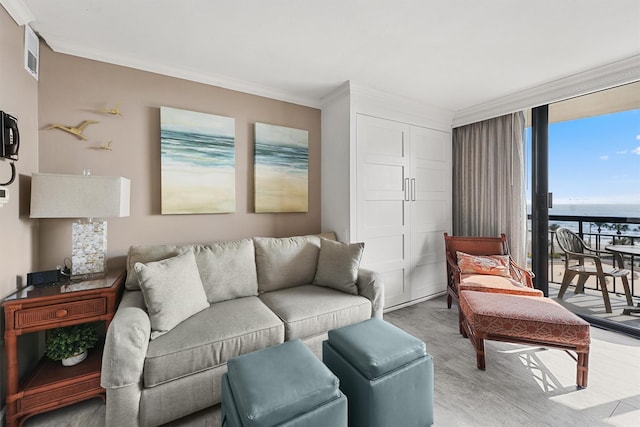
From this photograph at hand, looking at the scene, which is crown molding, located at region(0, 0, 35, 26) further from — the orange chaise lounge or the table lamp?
the orange chaise lounge

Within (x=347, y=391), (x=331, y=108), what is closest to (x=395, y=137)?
(x=331, y=108)

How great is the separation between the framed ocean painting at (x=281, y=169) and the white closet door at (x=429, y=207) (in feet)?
4.45

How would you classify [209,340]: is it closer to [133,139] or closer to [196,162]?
[196,162]

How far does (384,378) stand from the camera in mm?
1325

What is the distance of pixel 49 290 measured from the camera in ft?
5.37

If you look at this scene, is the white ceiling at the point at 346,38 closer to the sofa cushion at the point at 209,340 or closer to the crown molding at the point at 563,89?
the crown molding at the point at 563,89

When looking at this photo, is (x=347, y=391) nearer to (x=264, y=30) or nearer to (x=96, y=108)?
(x=264, y=30)

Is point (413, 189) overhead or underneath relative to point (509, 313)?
overhead

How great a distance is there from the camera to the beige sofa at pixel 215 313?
4.50 ft

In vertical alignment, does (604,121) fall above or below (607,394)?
above

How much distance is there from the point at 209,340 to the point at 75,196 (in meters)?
1.28

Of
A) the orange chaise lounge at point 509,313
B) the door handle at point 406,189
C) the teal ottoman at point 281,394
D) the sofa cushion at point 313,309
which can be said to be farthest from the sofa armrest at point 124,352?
the door handle at point 406,189

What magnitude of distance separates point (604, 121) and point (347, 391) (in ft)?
11.8

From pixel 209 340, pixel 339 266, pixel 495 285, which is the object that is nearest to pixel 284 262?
pixel 339 266
